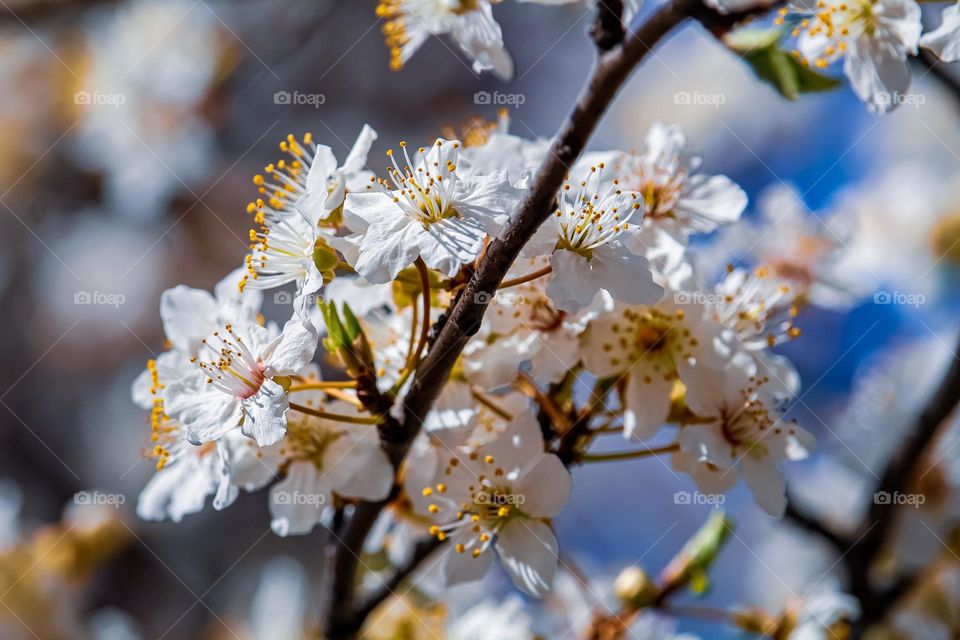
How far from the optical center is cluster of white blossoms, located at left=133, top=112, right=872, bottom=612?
27.9 inches

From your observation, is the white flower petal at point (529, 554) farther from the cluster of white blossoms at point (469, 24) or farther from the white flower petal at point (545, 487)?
the cluster of white blossoms at point (469, 24)

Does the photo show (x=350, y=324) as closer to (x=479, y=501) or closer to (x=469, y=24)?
(x=479, y=501)

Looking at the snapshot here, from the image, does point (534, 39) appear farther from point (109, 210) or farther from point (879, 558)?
point (879, 558)

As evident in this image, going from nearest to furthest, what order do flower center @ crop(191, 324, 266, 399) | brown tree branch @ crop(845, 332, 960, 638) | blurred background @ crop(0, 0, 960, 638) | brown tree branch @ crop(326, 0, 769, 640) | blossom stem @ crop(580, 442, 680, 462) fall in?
brown tree branch @ crop(326, 0, 769, 640) < flower center @ crop(191, 324, 266, 399) < blossom stem @ crop(580, 442, 680, 462) < brown tree branch @ crop(845, 332, 960, 638) < blurred background @ crop(0, 0, 960, 638)

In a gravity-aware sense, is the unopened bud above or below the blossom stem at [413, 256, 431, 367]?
below

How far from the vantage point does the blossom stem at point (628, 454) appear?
829 mm

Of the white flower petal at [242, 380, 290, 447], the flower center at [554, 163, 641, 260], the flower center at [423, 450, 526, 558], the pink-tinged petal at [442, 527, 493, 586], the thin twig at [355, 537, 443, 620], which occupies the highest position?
the flower center at [554, 163, 641, 260]

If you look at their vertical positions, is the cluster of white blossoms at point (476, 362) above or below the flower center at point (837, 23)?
below

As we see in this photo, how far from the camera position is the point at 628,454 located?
0.84 meters

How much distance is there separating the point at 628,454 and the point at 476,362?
0.17 metres

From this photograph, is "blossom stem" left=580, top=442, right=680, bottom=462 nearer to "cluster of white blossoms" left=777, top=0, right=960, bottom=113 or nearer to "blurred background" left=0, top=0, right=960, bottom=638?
"cluster of white blossoms" left=777, top=0, right=960, bottom=113

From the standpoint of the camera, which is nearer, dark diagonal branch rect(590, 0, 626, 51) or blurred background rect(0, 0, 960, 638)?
dark diagonal branch rect(590, 0, 626, 51)

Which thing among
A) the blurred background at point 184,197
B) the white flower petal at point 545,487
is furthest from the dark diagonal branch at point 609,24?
the blurred background at point 184,197

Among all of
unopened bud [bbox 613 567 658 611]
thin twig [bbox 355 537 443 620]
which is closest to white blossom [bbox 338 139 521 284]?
thin twig [bbox 355 537 443 620]
